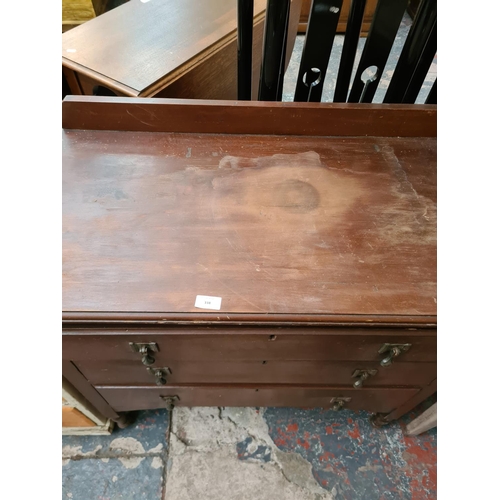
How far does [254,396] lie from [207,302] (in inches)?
20.1

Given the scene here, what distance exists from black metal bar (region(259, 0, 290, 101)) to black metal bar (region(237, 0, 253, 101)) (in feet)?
0.16

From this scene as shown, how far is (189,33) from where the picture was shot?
1.17m

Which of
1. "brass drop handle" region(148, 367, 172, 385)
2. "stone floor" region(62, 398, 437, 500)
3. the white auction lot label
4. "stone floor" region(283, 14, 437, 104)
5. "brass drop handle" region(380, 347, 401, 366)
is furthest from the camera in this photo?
"stone floor" region(283, 14, 437, 104)

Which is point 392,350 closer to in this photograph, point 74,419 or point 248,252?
point 248,252

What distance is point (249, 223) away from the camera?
2.56ft

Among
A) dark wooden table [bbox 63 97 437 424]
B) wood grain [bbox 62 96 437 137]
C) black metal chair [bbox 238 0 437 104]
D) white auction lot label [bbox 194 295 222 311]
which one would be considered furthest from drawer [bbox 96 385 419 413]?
black metal chair [bbox 238 0 437 104]

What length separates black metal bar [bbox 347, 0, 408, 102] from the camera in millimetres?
819

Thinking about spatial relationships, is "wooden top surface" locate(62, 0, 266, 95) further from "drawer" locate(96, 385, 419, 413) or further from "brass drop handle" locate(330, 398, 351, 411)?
"brass drop handle" locate(330, 398, 351, 411)

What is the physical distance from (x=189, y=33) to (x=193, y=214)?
0.73m

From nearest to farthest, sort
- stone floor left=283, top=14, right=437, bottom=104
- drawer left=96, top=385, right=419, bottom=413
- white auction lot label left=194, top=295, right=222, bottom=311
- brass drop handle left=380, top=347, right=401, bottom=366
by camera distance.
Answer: white auction lot label left=194, top=295, right=222, bottom=311 < brass drop handle left=380, top=347, right=401, bottom=366 < drawer left=96, top=385, right=419, bottom=413 < stone floor left=283, top=14, right=437, bottom=104

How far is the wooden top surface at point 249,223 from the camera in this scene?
2.22 feet

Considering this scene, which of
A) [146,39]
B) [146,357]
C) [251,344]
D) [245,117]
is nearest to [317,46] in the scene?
[245,117]

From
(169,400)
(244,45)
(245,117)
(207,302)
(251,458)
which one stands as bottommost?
(251,458)

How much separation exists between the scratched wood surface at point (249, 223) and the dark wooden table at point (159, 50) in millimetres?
227
